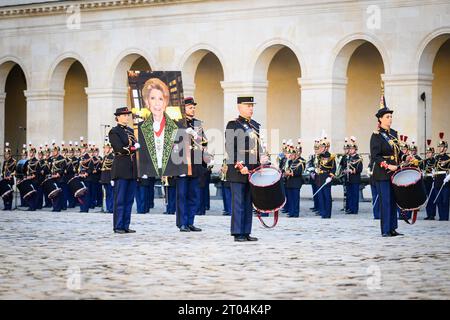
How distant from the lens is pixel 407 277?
1227 centimetres

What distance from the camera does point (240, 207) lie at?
16.5m

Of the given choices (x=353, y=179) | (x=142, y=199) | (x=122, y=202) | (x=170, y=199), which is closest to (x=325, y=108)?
(x=353, y=179)

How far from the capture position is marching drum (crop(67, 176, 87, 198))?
28.4 m

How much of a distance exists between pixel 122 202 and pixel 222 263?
16.9 ft

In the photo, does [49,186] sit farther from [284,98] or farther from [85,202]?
[284,98]

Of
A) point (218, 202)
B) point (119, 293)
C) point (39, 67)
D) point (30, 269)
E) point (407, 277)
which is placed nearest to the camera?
point (119, 293)

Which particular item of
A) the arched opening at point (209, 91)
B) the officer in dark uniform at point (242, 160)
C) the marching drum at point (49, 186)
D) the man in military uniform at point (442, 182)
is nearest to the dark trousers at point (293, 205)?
the man in military uniform at point (442, 182)

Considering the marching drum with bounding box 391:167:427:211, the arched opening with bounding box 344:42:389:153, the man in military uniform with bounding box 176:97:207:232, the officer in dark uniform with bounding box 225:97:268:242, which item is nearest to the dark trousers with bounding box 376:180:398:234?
the marching drum with bounding box 391:167:427:211

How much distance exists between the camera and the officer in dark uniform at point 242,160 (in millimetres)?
16500

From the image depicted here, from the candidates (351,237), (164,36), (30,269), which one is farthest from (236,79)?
(30,269)

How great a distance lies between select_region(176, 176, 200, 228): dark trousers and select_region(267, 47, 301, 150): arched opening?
21.3 metres

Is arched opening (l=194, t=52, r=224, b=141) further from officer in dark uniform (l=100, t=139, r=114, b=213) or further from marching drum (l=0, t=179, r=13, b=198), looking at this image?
officer in dark uniform (l=100, t=139, r=114, b=213)

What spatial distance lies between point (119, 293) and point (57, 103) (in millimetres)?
31995
